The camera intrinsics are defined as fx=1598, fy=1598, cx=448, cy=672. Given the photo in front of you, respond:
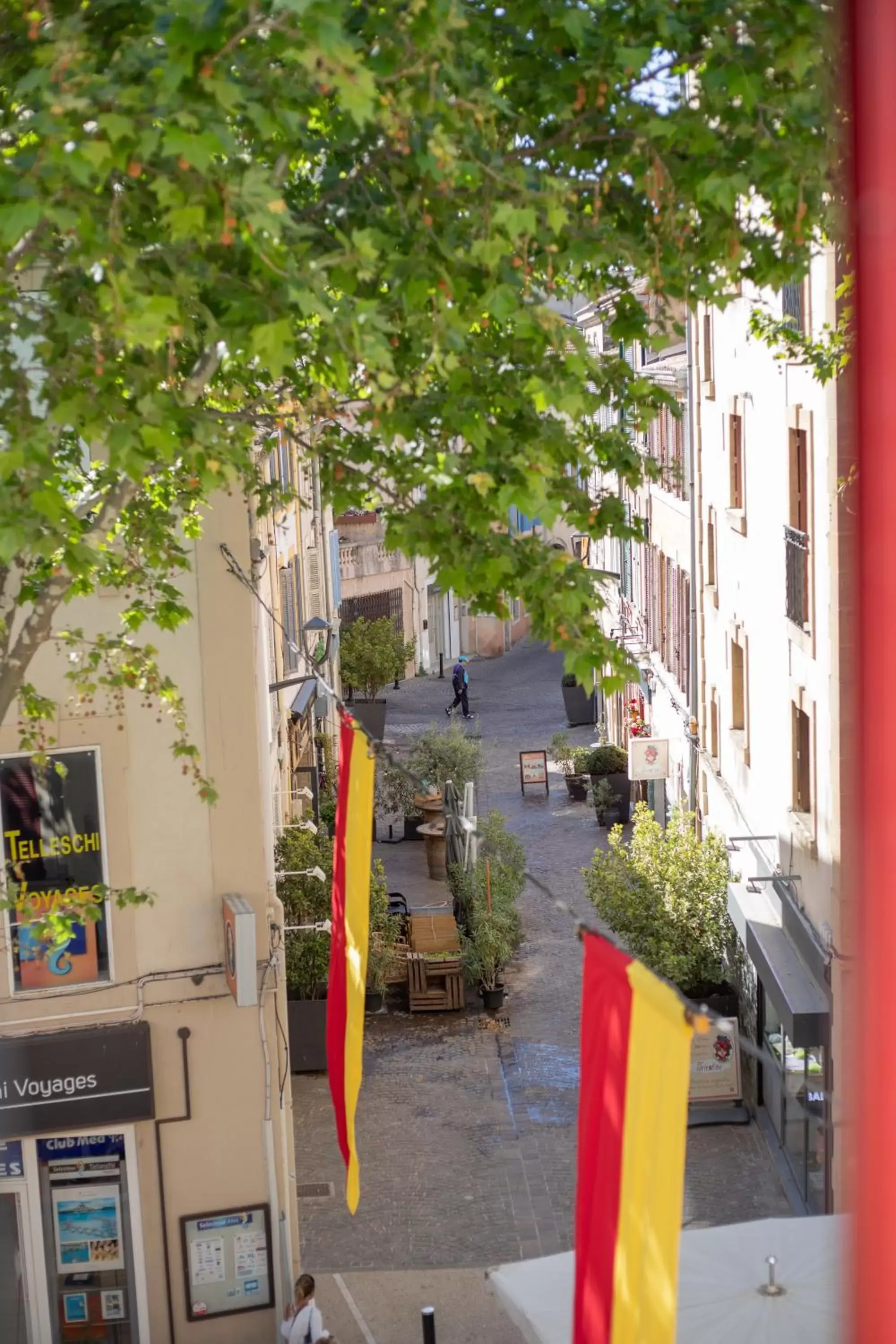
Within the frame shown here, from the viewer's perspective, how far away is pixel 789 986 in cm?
1422

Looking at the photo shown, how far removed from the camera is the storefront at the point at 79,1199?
1173 centimetres

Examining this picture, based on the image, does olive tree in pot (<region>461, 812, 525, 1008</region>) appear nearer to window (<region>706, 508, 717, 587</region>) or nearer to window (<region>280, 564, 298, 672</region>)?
window (<region>280, 564, 298, 672</region>)

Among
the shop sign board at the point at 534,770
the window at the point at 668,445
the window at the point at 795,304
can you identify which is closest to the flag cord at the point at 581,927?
the window at the point at 795,304

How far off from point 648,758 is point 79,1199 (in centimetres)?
1412

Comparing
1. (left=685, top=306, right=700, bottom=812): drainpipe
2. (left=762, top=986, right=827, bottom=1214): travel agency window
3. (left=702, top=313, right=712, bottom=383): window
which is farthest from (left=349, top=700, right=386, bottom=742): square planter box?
(left=762, top=986, right=827, bottom=1214): travel agency window

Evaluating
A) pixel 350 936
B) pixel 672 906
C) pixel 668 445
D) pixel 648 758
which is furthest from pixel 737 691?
pixel 350 936

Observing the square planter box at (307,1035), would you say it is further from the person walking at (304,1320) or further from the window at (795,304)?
the window at (795,304)

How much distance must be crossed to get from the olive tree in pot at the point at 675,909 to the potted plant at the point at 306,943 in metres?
3.11

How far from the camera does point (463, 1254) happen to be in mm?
13797

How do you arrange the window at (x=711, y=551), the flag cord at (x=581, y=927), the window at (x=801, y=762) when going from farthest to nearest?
the window at (x=711, y=551) → the window at (x=801, y=762) → the flag cord at (x=581, y=927)

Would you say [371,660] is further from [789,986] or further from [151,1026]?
[151,1026]

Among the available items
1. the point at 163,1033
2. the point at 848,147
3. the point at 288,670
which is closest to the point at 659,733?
the point at 288,670

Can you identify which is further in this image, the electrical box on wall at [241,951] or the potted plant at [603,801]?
the potted plant at [603,801]

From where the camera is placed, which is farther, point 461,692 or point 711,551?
point 461,692
